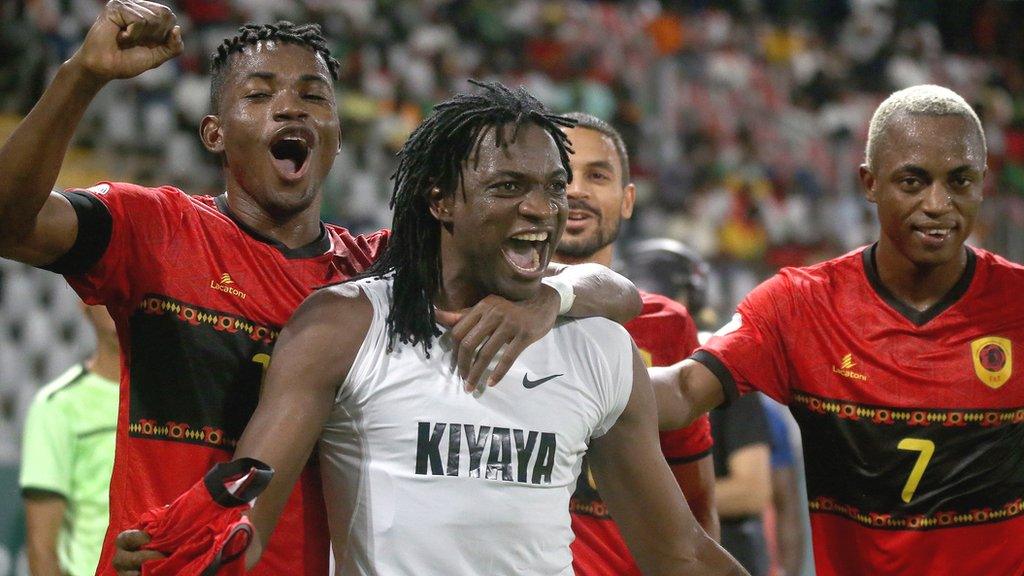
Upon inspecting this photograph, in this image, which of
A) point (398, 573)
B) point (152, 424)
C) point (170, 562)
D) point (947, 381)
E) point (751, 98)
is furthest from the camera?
point (751, 98)

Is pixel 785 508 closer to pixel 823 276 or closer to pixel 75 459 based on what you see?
pixel 823 276

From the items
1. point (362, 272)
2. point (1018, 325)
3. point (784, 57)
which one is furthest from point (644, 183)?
point (362, 272)

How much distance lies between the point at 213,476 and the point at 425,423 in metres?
0.50

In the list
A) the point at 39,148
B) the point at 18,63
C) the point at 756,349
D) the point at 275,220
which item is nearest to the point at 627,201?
the point at 756,349

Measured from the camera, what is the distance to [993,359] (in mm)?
3918

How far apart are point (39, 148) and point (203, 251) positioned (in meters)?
0.60

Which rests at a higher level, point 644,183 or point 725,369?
point 644,183

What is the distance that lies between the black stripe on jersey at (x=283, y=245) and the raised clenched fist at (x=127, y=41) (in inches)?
25.6

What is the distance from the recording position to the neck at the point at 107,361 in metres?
5.82

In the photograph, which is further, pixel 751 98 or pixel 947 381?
pixel 751 98

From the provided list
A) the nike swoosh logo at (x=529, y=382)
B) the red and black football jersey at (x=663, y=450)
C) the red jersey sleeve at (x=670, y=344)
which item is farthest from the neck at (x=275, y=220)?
the red jersey sleeve at (x=670, y=344)

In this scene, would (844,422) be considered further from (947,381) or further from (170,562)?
(170,562)

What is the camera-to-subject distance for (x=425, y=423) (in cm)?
288

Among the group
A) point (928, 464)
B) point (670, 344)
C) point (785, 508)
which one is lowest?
point (785, 508)
